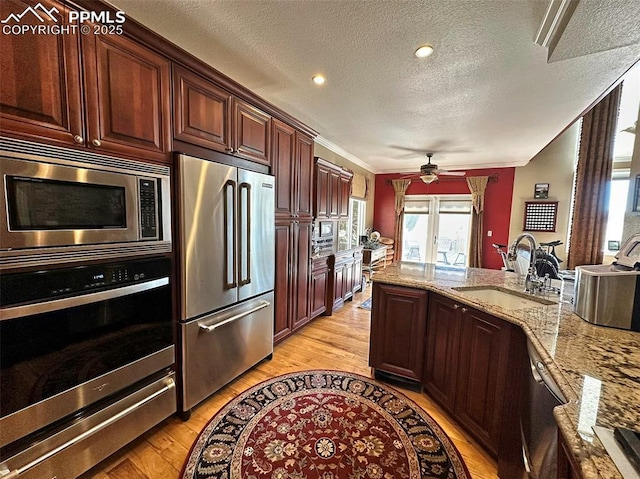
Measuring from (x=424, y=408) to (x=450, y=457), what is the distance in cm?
43

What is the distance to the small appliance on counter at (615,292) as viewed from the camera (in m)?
1.21

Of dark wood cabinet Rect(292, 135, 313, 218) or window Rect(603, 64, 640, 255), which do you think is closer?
dark wood cabinet Rect(292, 135, 313, 218)

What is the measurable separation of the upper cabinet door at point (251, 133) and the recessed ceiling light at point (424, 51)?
1327 mm

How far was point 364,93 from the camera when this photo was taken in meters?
2.65

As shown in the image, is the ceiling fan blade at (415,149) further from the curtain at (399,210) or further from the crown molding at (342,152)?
the curtain at (399,210)

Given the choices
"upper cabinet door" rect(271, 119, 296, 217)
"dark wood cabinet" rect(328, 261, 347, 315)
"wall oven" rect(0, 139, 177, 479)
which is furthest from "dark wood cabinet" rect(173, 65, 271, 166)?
"dark wood cabinet" rect(328, 261, 347, 315)

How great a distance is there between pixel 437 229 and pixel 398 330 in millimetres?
5105

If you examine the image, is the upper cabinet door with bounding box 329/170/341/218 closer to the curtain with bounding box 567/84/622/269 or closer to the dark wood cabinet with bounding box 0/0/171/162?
the dark wood cabinet with bounding box 0/0/171/162

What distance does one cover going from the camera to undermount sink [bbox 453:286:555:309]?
187 centimetres

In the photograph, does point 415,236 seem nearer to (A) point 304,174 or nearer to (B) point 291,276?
(A) point 304,174

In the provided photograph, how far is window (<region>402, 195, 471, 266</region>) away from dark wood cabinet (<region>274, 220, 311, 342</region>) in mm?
4411

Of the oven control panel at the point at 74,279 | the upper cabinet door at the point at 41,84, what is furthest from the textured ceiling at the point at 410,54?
the oven control panel at the point at 74,279

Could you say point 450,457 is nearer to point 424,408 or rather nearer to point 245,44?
point 424,408

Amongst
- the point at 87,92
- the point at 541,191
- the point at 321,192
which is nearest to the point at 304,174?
the point at 321,192
